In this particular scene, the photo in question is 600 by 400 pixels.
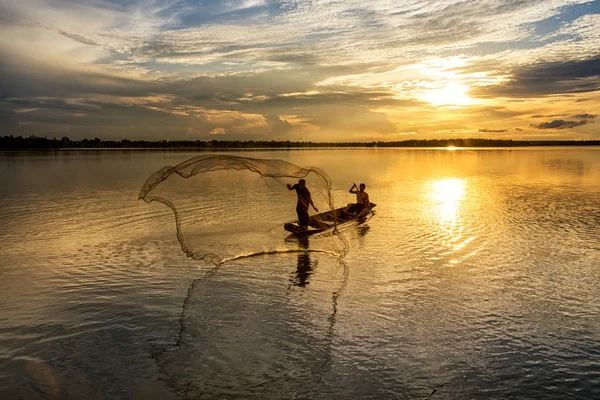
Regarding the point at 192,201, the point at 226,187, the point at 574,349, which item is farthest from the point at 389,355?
the point at 226,187

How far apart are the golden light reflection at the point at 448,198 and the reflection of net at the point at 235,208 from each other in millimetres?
6476

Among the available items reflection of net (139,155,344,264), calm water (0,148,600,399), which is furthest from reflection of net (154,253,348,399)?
reflection of net (139,155,344,264)

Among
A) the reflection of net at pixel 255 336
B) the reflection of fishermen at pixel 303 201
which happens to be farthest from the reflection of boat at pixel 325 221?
the reflection of net at pixel 255 336

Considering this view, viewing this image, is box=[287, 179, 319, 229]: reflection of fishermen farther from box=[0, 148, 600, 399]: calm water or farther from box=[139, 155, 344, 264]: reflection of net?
box=[0, 148, 600, 399]: calm water

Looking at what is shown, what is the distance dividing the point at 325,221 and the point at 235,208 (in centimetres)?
695

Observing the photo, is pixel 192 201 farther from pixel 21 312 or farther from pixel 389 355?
pixel 389 355

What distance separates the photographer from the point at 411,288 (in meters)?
12.2

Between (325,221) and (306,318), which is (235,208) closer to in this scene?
(325,221)

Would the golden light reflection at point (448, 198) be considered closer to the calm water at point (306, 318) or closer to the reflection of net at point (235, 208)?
the calm water at point (306, 318)

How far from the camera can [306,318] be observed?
399 inches

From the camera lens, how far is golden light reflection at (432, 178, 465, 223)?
24.4m

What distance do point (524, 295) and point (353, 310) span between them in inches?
181

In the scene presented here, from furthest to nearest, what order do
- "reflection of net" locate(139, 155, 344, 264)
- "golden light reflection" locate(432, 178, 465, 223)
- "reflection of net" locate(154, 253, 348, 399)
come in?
"golden light reflection" locate(432, 178, 465, 223) → "reflection of net" locate(139, 155, 344, 264) → "reflection of net" locate(154, 253, 348, 399)

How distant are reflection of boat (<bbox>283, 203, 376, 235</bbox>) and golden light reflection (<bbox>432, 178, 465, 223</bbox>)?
14.0 feet
